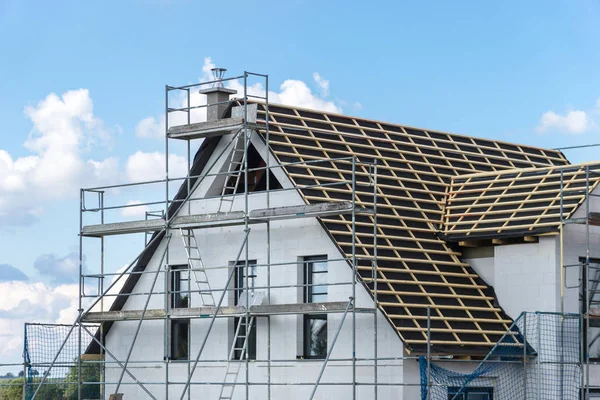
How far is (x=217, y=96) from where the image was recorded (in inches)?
1010

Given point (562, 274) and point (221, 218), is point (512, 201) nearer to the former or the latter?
point (562, 274)

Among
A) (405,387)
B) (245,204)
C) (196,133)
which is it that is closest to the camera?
(405,387)

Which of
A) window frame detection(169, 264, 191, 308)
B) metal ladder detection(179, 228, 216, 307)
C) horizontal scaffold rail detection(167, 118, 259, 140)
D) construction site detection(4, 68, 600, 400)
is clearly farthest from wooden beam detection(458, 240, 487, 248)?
window frame detection(169, 264, 191, 308)

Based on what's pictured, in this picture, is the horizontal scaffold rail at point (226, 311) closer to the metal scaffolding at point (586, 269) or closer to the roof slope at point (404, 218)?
the roof slope at point (404, 218)

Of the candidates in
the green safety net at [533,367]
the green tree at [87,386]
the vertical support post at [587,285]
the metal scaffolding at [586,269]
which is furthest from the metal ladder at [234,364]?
the vertical support post at [587,285]

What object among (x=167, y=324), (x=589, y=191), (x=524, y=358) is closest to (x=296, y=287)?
(x=167, y=324)

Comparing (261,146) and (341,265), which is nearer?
(341,265)

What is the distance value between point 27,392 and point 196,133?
758 centimetres

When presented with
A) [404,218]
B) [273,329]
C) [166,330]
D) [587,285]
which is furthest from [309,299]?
[587,285]

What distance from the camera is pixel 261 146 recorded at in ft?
79.1

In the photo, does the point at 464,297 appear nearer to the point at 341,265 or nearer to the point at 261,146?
the point at 341,265

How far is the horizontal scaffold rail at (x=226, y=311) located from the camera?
838 inches

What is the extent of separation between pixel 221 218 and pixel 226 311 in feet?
6.71

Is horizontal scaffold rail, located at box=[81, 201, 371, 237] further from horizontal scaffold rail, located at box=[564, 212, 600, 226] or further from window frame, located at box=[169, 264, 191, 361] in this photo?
horizontal scaffold rail, located at box=[564, 212, 600, 226]
